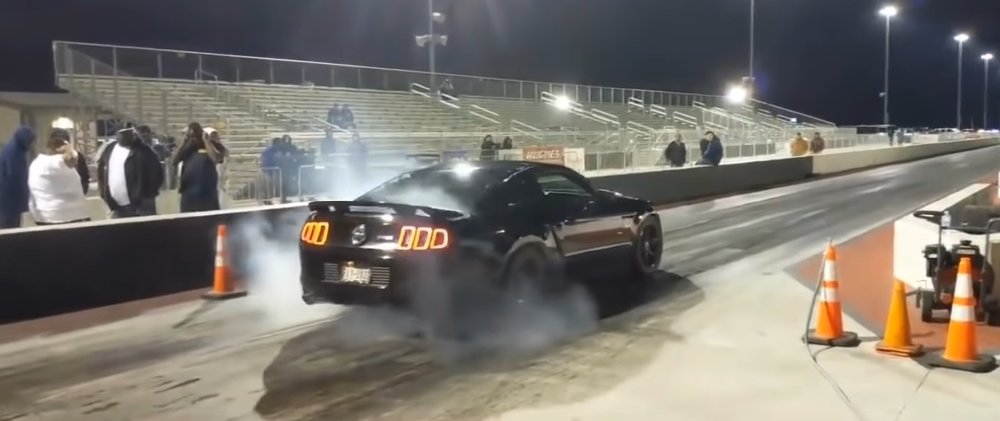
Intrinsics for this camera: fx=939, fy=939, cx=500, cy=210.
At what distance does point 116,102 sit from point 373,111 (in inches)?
377

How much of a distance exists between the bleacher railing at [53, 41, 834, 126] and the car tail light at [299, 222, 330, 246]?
16.7m

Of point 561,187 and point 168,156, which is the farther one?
point 168,156

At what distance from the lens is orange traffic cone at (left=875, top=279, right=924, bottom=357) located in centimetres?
700

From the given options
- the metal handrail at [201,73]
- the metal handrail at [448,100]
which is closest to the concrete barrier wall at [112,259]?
the metal handrail at [201,73]

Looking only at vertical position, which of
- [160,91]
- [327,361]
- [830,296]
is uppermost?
[160,91]

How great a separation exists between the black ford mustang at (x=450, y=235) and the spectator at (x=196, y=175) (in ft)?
11.1

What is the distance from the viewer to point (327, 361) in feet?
22.9

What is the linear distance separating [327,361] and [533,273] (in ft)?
7.46

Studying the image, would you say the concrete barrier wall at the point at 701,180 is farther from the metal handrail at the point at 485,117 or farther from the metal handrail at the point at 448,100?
the metal handrail at the point at 448,100

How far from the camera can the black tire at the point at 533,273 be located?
8219mm

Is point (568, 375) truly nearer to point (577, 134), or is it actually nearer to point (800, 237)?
point (800, 237)

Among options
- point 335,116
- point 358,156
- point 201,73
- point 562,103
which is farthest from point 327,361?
point 562,103

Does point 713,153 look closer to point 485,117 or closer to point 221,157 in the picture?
point 485,117

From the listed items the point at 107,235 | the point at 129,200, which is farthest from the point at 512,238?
the point at 129,200
